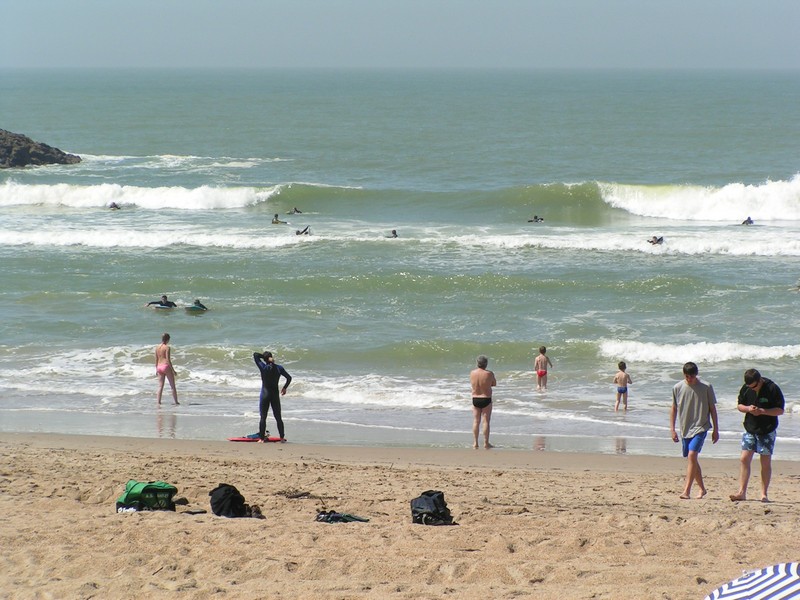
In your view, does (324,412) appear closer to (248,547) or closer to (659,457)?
(659,457)

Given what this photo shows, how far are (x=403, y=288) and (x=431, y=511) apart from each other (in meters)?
15.9

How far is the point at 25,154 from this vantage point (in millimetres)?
50156

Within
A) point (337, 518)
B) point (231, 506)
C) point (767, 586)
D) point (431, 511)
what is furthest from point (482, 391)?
point (767, 586)

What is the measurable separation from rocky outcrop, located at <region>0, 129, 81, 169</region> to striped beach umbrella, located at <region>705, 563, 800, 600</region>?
1911 inches

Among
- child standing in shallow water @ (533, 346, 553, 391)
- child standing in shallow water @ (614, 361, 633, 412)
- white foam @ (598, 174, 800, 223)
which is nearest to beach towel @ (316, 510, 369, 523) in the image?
child standing in shallow water @ (614, 361, 633, 412)

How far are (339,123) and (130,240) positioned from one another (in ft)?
169

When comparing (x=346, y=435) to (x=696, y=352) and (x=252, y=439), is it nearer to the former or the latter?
(x=252, y=439)

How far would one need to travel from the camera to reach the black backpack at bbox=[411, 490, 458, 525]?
776cm

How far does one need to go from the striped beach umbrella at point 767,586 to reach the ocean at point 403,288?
717cm

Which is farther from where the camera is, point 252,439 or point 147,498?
point 252,439

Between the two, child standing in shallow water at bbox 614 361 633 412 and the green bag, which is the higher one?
child standing in shallow water at bbox 614 361 633 412

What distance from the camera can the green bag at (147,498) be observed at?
8203 mm

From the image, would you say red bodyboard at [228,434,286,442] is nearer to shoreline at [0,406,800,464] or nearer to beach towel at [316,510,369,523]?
shoreline at [0,406,800,464]

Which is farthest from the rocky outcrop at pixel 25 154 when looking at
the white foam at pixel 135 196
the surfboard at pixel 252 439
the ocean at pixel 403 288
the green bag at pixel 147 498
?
the green bag at pixel 147 498
